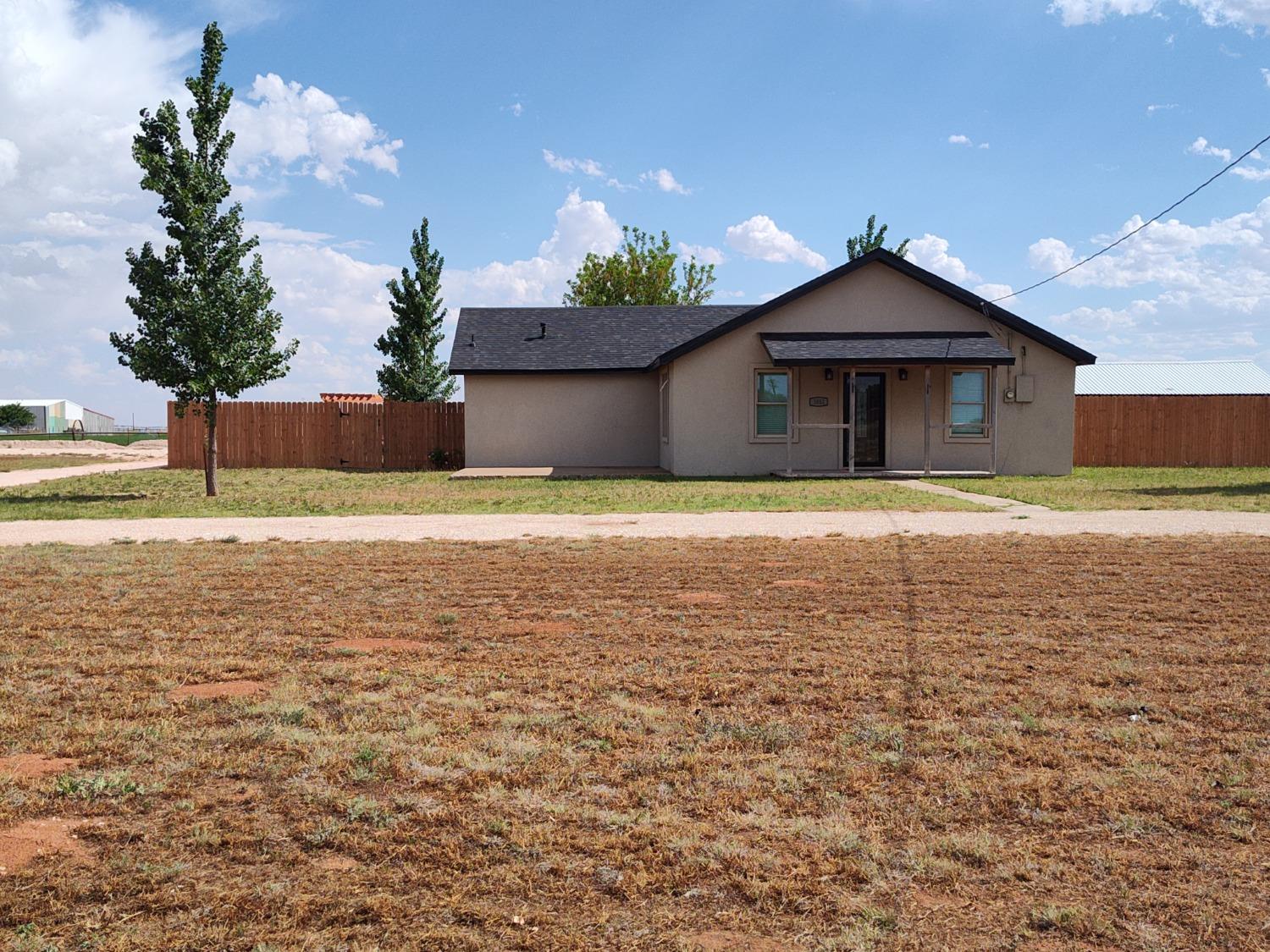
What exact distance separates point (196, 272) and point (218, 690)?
12827 millimetres

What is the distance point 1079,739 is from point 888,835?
4.43ft

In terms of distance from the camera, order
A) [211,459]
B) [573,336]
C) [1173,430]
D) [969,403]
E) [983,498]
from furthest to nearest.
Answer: [1173,430] → [573,336] → [969,403] → [211,459] → [983,498]

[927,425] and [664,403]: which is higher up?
[664,403]

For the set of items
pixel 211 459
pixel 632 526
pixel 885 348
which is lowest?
pixel 632 526

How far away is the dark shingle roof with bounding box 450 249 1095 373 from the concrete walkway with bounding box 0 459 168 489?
9.20 m

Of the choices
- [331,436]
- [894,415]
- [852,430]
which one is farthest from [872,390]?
[331,436]

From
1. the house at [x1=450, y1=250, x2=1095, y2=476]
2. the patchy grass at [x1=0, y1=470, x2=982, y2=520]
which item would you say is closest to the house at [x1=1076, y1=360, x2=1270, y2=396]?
the house at [x1=450, y1=250, x2=1095, y2=476]

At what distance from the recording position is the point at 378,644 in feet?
19.3

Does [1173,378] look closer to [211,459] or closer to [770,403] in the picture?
[770,403]

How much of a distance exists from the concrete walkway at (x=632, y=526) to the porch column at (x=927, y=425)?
728 cm

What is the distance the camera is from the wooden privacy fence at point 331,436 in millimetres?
28156

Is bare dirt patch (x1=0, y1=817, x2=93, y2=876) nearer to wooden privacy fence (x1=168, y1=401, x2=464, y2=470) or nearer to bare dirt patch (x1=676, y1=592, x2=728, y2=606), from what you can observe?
bare dirt patch (x1=676, y1=592, x2=728, y2=606)

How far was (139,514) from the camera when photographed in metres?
13.6

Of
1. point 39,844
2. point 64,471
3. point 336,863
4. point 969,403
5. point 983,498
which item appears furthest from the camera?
point 64,471
